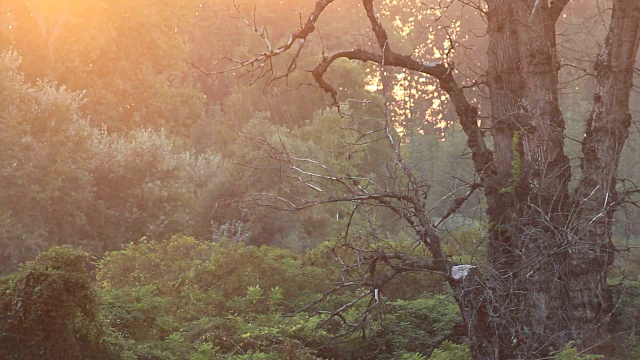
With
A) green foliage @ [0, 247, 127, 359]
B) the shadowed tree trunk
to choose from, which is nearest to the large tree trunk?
the shadowed tree trunk

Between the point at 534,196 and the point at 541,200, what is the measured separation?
0.08 metres

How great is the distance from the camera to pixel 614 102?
29.7 feet

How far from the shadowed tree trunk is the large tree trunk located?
0.01 metres

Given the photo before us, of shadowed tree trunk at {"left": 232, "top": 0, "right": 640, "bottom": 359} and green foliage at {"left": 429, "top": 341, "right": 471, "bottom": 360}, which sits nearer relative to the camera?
shadowed tree trunk at {"left": 232, "top": 0, "right": 640, "bottom": 359}

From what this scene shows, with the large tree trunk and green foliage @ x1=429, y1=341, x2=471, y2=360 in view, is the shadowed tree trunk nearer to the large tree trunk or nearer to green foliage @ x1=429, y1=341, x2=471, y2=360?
the large tree trunk

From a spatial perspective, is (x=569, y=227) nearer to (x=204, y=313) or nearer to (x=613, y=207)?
(x=613, y=207)

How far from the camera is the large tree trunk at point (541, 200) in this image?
26.5 ft

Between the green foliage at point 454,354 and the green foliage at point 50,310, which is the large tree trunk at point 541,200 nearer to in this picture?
the green foliage at point 454,354

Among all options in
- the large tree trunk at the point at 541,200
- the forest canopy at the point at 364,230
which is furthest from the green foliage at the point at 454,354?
the large tree trunk at the point at 541,200

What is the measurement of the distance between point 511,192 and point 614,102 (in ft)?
4.42

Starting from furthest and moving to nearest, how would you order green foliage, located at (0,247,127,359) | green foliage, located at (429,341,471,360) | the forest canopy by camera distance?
green foliage, located at (429,341,471,360), the forest canopy, green foliage, located at (0,247,127,359)

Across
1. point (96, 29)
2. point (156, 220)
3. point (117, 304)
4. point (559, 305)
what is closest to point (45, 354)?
point (117, 304)

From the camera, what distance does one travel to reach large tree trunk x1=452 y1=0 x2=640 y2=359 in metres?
8.09

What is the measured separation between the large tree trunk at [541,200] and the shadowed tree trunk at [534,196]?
11 mm
